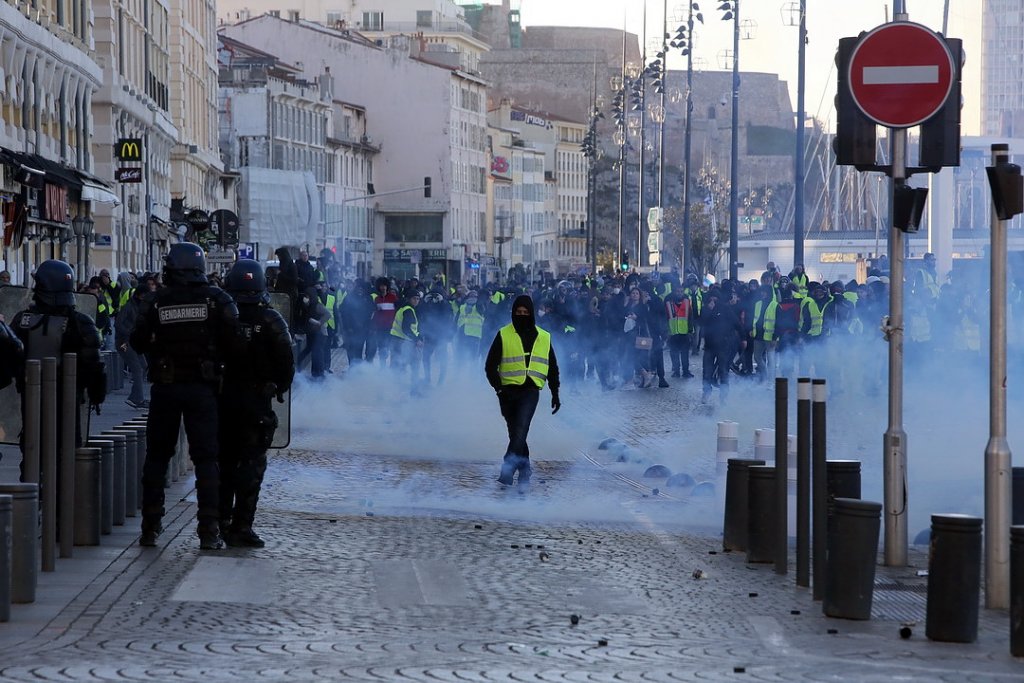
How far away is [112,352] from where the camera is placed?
97.5ft

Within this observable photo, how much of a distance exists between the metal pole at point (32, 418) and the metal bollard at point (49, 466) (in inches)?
2.9

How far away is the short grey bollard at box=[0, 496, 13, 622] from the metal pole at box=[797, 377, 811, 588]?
3.85 m

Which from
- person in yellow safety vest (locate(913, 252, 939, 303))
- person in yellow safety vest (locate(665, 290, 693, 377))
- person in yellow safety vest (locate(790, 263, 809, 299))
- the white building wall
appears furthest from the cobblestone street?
the white building wall

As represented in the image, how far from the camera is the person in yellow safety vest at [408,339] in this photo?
29.9 meters

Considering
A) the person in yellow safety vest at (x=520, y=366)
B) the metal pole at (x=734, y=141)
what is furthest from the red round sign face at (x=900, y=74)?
the metal pole at (x=734, y=141)

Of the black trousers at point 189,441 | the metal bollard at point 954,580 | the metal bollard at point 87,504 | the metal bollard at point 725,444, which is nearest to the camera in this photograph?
the metal bollard at point 954,580

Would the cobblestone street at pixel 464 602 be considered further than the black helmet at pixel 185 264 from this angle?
No

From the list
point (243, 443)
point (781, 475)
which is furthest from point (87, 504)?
point (781, 475)

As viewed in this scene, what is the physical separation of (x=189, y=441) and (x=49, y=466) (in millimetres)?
865

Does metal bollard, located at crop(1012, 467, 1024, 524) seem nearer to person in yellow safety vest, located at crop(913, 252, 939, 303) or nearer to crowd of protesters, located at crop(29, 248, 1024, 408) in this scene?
crowd of protesters, located at crop(29, 248, 1024, 408)

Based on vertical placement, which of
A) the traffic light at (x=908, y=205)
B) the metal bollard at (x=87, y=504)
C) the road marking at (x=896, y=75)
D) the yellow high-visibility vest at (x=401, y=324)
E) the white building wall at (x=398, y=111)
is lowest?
the metal bollard at (x=87, y=504)

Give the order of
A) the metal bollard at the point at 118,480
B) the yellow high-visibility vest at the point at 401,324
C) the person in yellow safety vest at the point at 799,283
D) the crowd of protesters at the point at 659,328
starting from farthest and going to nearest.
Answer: the person in yellow safety vest at the point at 799,283 < the yellow high-visibility vest at the point at 401,324 < the crowd of protesters at the point at 659,328 < the metal bollard at the point at 118,480

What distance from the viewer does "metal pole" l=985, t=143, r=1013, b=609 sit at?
956 centimetres

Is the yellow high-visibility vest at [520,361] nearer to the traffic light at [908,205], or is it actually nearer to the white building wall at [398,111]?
the traffic light at [908,205]
